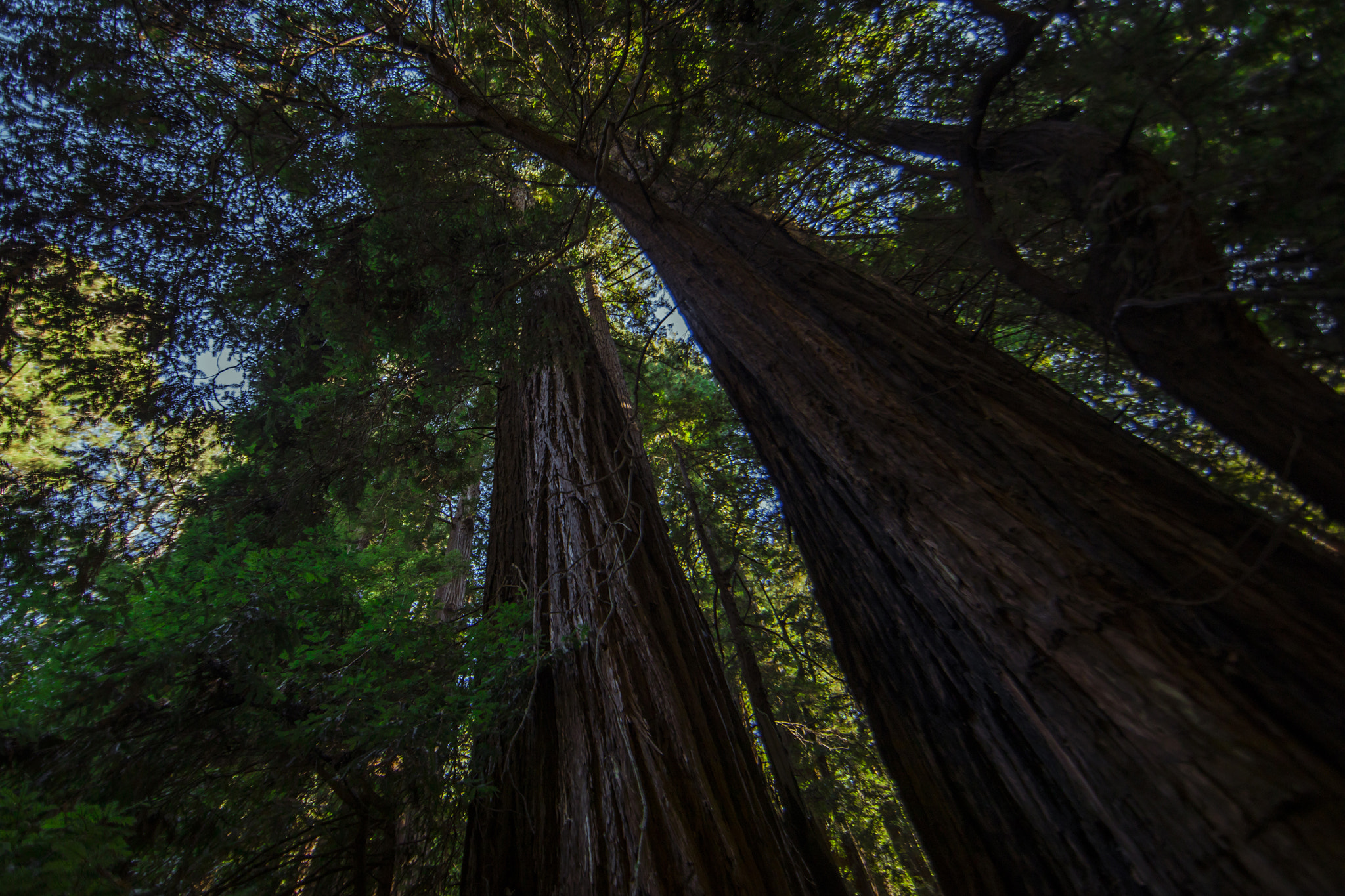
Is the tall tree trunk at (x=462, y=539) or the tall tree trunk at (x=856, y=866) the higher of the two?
the tall tree trunk at (x=462, y=539)

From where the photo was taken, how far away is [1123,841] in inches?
40.1

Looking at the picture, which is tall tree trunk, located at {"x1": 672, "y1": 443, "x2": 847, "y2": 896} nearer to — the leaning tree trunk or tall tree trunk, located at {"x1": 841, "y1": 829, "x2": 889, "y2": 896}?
the leaning tree trunk

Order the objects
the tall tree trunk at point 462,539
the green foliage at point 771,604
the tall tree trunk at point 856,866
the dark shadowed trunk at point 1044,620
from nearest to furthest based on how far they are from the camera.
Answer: the dark shadowed trunk at point 1044,620 < the green foliage at point 771,604 < the tall tree trunk at point 856,866 < the tall tree trunk at point 462,539

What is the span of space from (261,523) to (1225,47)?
16.2ft

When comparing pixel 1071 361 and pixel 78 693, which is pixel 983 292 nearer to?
pixel 1071 361

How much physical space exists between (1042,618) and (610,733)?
5.72 ft

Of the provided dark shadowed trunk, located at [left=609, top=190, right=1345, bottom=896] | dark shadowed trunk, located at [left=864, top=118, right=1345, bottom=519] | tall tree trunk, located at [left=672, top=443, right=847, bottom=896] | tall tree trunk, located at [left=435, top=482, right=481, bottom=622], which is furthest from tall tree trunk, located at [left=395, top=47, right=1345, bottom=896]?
tall tree trunk, located at [left=435, top=482, right=481, bottom=622]

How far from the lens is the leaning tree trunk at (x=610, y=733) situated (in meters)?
1.90

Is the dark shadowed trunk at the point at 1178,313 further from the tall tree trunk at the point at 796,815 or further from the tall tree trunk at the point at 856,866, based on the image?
the tall tree trunk at the point at 856,866

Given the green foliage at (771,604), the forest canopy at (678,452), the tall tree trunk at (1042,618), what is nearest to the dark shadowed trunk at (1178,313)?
the forest canopy at (678,452)

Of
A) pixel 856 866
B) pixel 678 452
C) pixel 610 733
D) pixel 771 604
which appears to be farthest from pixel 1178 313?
pixel 856 866

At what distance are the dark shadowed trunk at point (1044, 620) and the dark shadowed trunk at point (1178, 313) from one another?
0.62ft

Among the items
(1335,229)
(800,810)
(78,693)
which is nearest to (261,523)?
(78,693)

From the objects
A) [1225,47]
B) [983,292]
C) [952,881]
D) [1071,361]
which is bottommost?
[952,881]
